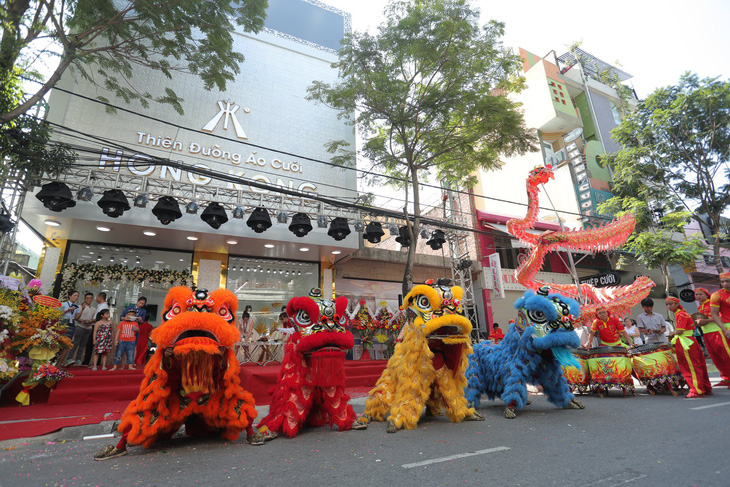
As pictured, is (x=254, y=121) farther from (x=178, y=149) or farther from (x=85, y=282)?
(x=85, y=282)

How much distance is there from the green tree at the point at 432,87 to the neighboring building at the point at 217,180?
7.61ft

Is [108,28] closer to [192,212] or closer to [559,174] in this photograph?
[192,212]

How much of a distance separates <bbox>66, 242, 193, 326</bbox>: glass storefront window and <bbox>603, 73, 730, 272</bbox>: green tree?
599 inches

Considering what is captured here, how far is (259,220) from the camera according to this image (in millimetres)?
8219

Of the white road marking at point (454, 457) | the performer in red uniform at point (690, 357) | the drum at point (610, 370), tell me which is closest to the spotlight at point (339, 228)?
the drum at point (610, 370)

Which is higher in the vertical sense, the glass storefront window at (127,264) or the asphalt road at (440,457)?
the glass storefront window at (127,264)

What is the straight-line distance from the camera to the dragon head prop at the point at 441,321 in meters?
3.71

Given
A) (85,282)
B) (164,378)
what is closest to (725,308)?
(164,378)

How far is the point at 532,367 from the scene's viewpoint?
4.32 meters

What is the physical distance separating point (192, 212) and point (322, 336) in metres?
5.93

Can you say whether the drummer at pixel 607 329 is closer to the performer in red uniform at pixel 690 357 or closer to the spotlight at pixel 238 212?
the performer in red uniform at pixel 690 357

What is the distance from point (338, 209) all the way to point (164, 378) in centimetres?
696

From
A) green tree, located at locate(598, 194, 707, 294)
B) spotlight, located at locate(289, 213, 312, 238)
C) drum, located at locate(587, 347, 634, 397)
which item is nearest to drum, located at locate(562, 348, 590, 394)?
drum, located at locate(587, 347, 634, 397)

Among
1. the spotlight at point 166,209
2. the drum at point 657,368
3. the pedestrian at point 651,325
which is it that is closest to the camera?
the drum at point 657,368
